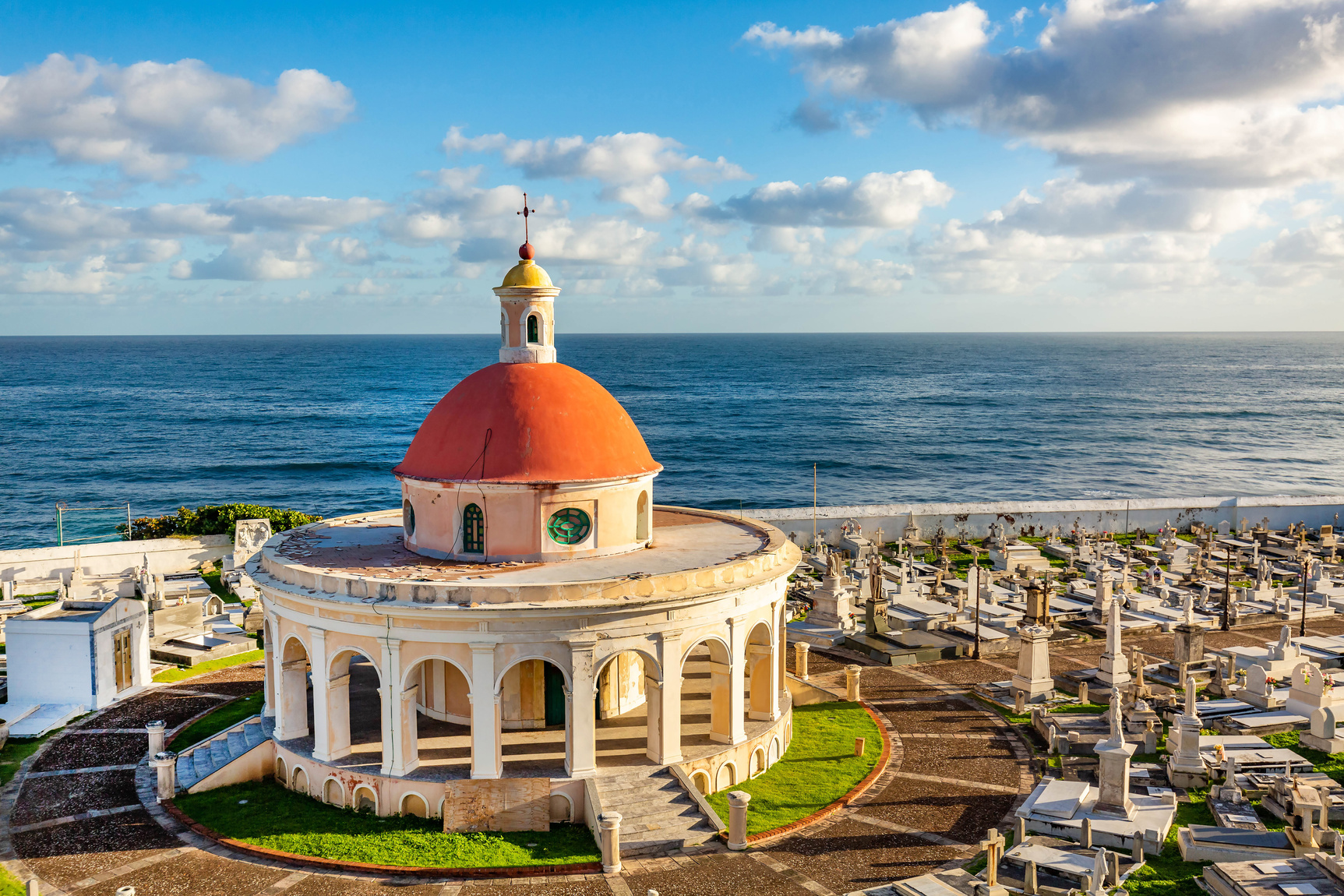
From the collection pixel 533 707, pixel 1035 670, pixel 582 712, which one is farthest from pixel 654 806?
pixel 1035 670

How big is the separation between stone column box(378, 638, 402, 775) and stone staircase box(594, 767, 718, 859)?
4836 mm

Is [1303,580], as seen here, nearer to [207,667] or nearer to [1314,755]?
[1314,755]

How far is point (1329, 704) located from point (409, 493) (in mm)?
26369

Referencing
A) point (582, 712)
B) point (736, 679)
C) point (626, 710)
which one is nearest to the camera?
point (582, 712)

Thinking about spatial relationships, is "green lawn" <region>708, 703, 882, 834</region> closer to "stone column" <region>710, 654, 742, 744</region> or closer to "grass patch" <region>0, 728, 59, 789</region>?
"stone column" <region>710, 654, 742, 744</region>

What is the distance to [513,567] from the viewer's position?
25.4m

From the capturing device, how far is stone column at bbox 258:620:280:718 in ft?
87.6

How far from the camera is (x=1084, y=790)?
23.7 meters

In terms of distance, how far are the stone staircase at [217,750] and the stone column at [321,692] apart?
2.56 metres

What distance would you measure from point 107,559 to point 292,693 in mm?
30055

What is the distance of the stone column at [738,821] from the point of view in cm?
2186

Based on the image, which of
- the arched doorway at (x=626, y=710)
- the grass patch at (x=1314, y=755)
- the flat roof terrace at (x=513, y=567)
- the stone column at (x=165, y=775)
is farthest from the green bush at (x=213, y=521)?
the grass patch at (x=1314, y=755)

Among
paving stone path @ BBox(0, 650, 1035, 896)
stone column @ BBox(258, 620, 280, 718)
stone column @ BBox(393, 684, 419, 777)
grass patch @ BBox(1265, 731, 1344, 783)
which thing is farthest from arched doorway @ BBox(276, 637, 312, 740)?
grass patch @ BBox(1265, 731, 1344, 783)

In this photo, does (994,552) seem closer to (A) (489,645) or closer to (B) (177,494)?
(A) (489,645)
